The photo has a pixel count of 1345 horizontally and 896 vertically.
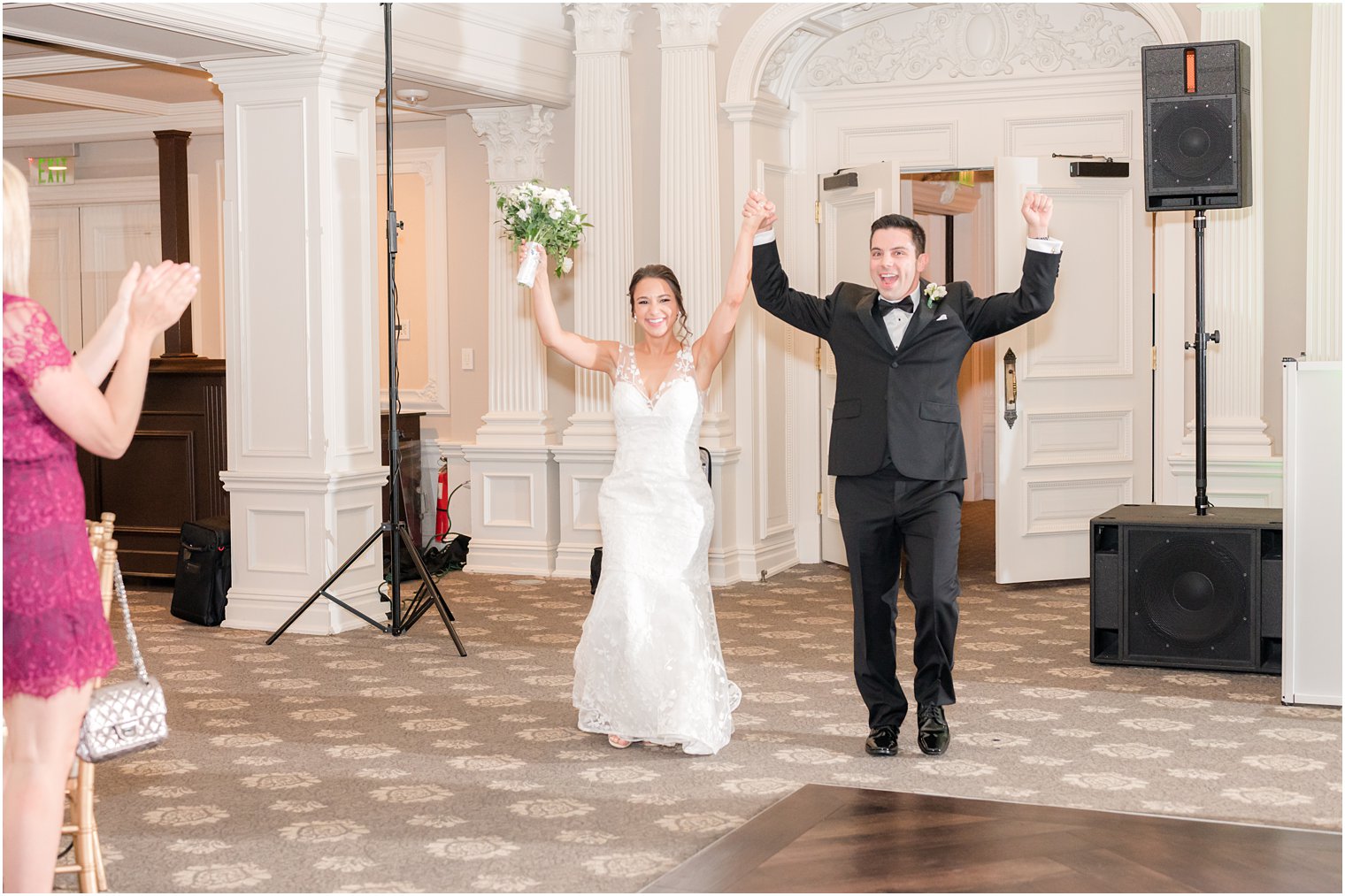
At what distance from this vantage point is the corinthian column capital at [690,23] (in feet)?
26.5

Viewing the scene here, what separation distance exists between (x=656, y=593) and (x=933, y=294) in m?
1.28

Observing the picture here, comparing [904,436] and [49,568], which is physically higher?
[904,436]

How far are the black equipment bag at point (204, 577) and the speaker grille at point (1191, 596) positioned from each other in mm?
4232

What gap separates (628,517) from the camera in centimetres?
475

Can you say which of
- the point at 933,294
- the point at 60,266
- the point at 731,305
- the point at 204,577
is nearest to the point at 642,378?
the point at 731,305

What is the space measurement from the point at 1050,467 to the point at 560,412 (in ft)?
9.53

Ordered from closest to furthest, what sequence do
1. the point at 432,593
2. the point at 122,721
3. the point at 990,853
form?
1. the point at 122,721
2. the point at 990,853
3. the point at 432,593

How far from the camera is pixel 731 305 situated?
467 cm

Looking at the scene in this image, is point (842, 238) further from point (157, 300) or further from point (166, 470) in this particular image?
point (157, 300)

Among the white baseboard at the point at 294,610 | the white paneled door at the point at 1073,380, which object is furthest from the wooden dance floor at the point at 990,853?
the white paneled door at the point at 1073,380

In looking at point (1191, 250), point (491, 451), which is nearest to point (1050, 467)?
point (1191, 250)

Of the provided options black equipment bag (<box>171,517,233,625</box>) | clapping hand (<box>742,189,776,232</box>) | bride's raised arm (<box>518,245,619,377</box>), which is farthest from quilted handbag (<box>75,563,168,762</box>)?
black equipment bag (<box>171,517,233,625</box>)

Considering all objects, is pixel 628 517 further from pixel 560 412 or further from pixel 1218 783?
pixel 560 412

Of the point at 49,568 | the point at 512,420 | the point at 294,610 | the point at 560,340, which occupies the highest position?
the point at 560,340
